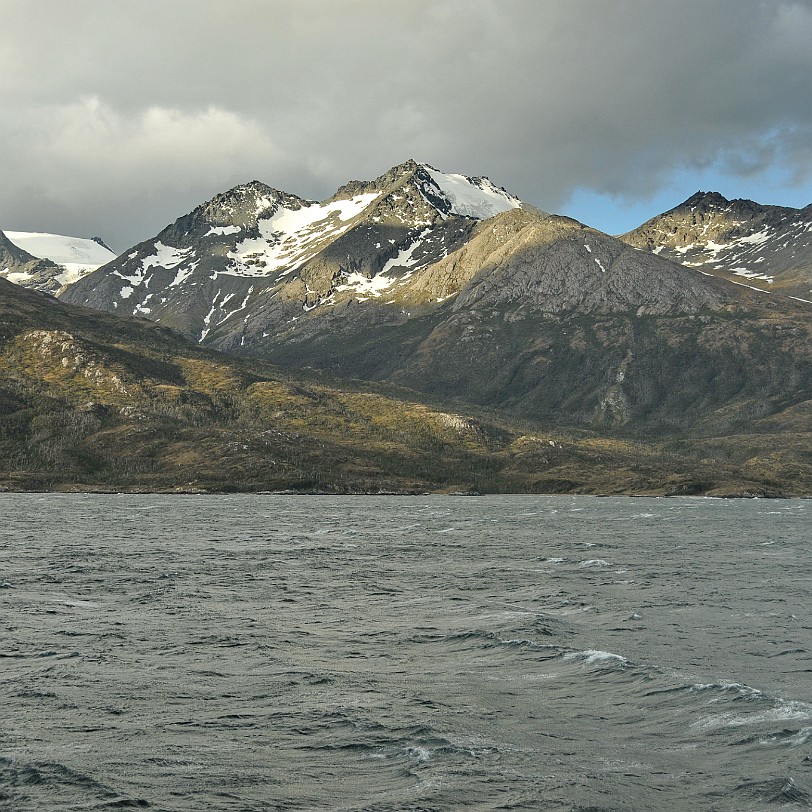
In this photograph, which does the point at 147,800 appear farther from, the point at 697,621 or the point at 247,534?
the point at 247,534

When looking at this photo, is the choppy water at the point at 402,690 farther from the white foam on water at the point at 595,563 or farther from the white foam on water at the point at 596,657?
the white foam on water at the point at 595,563

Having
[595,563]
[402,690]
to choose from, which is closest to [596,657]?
[402,690]

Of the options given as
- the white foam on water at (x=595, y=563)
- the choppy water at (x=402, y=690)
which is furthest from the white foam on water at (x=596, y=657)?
the white foam on water at (x=595, y=563)

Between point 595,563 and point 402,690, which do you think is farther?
point 595,563

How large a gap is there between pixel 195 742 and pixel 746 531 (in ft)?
553

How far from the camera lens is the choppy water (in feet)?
112

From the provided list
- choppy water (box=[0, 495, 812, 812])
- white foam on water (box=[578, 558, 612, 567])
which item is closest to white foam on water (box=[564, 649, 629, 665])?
choppy water (box=[0, 495, 812, 812])

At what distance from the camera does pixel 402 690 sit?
156 ft

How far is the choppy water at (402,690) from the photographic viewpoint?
3412 centimetres

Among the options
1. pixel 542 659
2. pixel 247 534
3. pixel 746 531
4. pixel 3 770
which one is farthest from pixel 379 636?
pixel 746 531

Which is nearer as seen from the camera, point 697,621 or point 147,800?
point 147,800

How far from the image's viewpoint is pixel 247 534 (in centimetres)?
15962

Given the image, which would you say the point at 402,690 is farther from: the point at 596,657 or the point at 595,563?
the point at 595,563

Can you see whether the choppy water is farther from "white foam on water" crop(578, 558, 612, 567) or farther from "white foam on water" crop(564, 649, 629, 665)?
"white foam on water" crop(578, 558, 612, 567)
